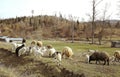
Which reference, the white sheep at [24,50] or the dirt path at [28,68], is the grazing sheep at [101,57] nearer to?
the dirt path at [28,68]

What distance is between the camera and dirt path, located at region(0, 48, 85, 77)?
20234 millimetres

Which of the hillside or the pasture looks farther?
the hillside

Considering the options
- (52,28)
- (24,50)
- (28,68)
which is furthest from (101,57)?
(52,28)

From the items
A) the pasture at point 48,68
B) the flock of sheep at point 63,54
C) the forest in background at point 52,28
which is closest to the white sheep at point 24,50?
the flock of sheep at point 63,54

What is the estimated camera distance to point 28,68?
24.1 metres

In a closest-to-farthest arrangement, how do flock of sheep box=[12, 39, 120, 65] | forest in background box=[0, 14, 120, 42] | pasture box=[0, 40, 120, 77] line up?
pasture box=[0, 40, 120, 77] → flock of sheep box=[12, 39, 120, 65] → forest in background box=[0, 14, 120, 42]

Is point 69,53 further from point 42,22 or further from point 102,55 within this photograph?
point 42,22

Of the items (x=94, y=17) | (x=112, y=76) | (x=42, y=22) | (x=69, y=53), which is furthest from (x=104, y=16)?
(x=42, y=22)

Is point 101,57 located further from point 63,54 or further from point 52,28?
point 52,28

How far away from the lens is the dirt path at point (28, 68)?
20234 millimetres

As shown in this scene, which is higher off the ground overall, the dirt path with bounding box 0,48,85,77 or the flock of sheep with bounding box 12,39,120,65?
the flock of sheep with bounding box 12,39,120,65

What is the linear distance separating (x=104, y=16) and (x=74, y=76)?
1703 inches

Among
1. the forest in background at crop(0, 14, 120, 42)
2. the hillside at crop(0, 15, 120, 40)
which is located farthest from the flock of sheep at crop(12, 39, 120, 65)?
the hillside at crop(0, 15, 120, 40)

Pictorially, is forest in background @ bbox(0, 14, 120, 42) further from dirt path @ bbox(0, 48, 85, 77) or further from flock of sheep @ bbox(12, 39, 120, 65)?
flock of sheep @ bbox(12, 39, 120, 65)
